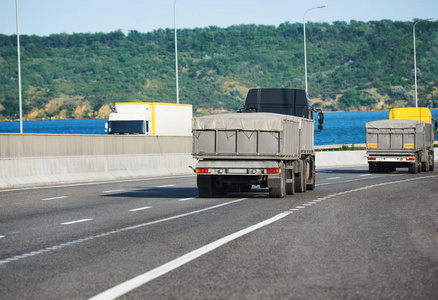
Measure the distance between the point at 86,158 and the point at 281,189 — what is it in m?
10.8

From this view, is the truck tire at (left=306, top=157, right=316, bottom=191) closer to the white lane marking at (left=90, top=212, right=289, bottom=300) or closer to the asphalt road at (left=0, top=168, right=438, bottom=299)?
the asphalt road at (left=0, top=168, right=438, bottom=299)

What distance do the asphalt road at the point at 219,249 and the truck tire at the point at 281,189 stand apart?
Answer: 0.27 metres

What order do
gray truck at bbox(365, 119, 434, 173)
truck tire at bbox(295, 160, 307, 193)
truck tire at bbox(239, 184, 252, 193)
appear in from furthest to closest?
gray truck at bbox(365, 119, 434, 173)
truck tire at bbox(239, 184, 252, 193)
truck tire at bbox(295, 160, 307, 193)

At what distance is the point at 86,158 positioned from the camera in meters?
28.8

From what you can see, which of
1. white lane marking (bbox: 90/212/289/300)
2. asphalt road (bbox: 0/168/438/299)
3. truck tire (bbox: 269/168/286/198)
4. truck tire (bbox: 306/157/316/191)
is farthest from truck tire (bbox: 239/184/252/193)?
white lane marking (bbox: 90/212/289/300)

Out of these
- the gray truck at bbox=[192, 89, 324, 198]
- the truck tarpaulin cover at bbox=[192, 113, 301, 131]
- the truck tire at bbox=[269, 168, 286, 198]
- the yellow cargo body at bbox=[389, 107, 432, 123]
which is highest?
the yellow cargo body at bbox=[389, 107, 432, 123]

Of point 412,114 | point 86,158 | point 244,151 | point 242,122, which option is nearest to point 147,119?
point 86,158

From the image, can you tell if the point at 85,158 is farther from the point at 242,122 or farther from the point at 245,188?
the point at 242,122

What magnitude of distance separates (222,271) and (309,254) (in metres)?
1.68

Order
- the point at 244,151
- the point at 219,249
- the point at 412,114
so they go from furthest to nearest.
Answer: the point at 412,114 → the point at 244,151 → the point at 219,249

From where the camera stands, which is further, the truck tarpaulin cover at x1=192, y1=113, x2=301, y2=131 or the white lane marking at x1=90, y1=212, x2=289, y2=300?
the truck tarpaulin cover at x1=192, y1=113, x2=301, y2=131

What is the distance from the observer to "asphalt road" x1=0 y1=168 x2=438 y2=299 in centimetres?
774

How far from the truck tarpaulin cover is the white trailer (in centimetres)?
2097

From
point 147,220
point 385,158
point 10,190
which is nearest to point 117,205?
point 147,220
